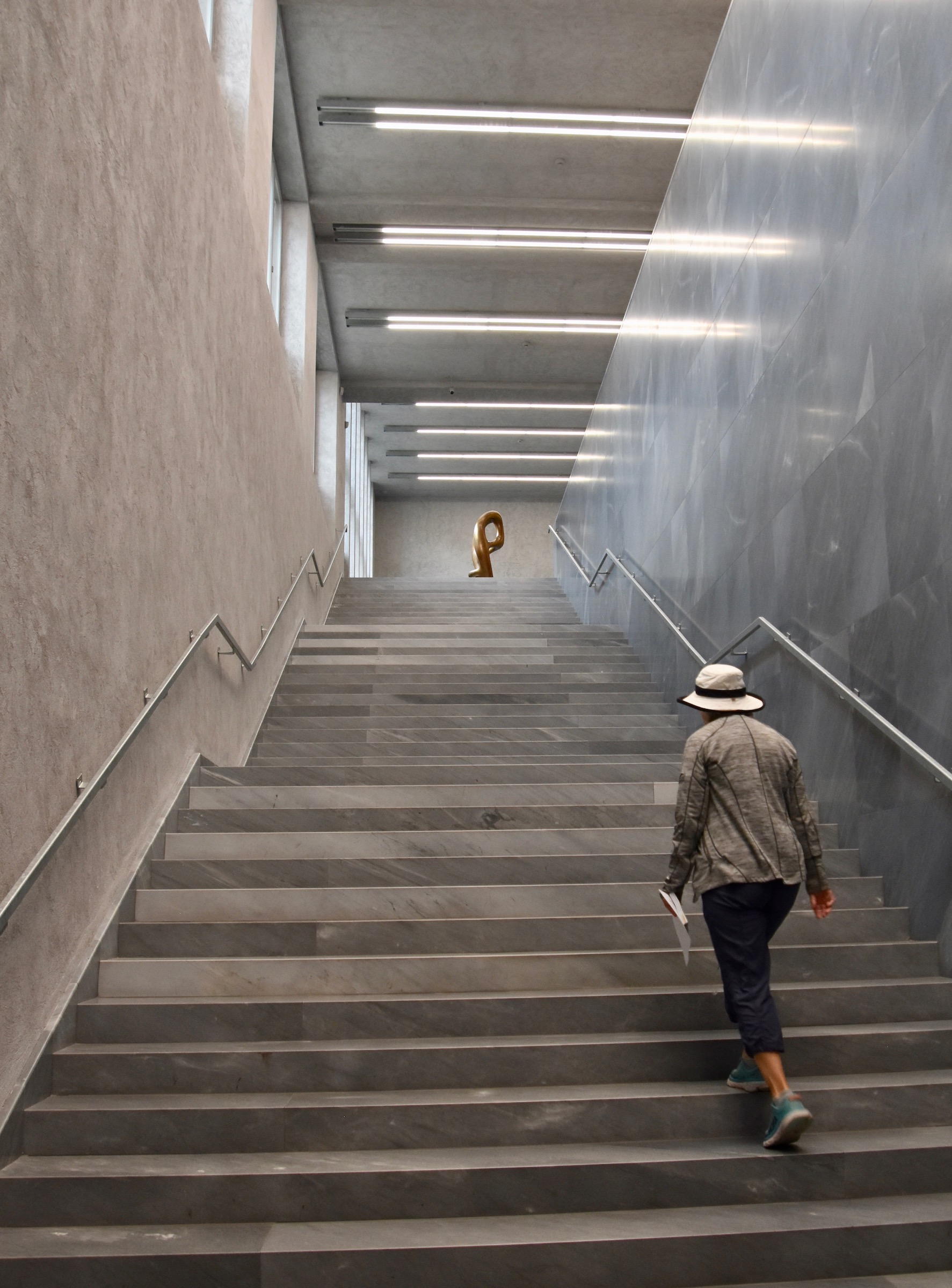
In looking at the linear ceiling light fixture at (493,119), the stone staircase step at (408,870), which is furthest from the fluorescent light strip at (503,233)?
the stone staircase step at (408,870)

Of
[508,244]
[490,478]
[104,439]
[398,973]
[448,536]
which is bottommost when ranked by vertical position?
[398,973]

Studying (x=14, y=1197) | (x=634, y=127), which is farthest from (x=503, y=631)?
(x=14, y=1197)

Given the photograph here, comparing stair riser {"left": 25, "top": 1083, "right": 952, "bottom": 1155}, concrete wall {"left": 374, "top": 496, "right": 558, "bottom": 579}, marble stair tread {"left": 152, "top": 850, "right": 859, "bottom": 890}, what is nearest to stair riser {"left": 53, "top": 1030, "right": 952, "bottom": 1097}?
stair riser {"left": 25, "top": 1083, "right": 952, "bottom": 1155}

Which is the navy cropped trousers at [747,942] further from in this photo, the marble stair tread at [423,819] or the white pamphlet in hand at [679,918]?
the marble stair tread at [423,819]

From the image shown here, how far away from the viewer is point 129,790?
4.77 m

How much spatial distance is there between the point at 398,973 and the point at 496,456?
2079cm

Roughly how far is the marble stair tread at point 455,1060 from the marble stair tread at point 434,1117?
0.14ft

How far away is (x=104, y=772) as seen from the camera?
165 inches

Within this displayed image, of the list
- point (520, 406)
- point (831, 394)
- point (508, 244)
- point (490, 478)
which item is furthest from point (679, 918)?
point (490, 478)

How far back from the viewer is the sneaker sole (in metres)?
3.24

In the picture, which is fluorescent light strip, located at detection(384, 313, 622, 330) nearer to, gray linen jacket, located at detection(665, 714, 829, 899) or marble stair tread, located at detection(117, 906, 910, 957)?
marble stair tread, located at detection(117, 906, 910, 957)

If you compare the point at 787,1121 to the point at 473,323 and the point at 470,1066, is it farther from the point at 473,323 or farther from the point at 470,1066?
the point at 473,323

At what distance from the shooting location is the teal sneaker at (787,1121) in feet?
10.6

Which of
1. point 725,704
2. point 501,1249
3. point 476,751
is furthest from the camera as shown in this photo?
point 476,751
